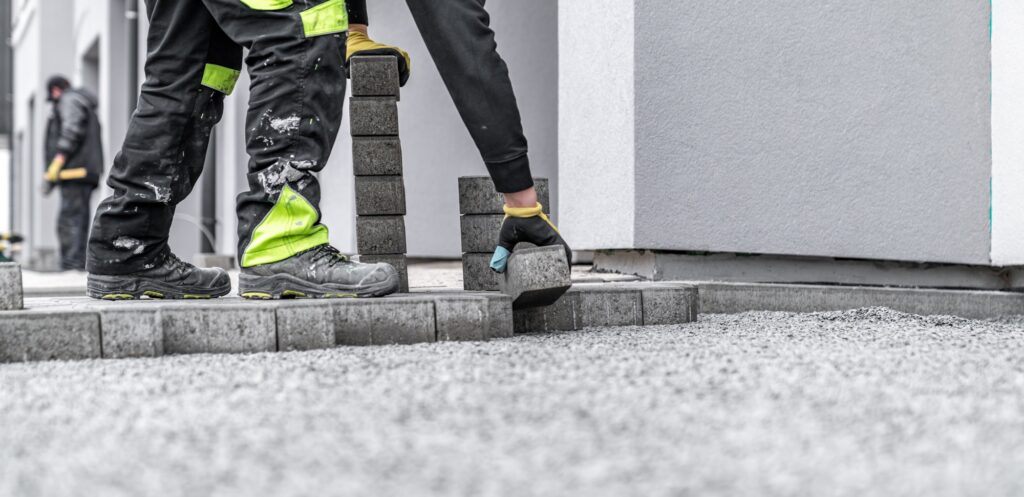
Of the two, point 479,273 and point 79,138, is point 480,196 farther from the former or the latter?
point 79,138

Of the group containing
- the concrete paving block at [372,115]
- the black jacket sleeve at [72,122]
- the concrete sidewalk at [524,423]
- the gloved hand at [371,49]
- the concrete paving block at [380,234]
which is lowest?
the concrete sidewalk at [524,423]

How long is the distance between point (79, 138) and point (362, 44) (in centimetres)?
696

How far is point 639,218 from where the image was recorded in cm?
346

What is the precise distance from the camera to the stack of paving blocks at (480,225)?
259 centimetres

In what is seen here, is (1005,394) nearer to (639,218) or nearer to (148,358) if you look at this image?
(148,358)

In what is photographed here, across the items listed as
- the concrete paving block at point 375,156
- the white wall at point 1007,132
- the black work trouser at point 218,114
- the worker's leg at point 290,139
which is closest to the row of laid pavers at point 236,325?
the worker's leg at point 290,139

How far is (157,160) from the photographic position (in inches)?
94.7

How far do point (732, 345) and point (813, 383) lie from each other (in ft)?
1.73

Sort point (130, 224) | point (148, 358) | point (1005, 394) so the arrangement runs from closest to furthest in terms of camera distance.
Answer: point (1005, 394), point (148, 358), point (130, 224)

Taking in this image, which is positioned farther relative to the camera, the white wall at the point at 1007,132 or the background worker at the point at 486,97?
the white wall at the point at 1007,132

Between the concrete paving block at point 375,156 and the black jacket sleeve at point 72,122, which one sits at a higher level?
the black jacket sleeve at point 72,122

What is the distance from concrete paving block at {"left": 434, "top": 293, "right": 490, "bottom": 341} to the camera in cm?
220

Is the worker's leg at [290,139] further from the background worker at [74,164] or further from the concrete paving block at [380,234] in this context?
the background worker at [74,164]

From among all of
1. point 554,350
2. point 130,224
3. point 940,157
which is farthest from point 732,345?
point 940,157
